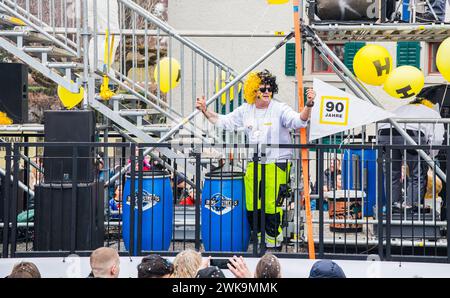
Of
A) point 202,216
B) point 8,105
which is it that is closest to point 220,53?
point 8,105

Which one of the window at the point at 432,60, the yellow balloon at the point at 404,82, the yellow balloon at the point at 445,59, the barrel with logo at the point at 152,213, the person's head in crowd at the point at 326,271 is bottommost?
the person's head in crowd at the point at 326,271

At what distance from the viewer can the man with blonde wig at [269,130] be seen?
9.10 meters

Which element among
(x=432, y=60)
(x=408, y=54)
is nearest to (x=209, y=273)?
(x=408, y=54)

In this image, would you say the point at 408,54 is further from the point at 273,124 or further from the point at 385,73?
the point at 273,124

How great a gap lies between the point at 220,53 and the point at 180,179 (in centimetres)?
1008

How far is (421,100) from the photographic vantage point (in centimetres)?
1102

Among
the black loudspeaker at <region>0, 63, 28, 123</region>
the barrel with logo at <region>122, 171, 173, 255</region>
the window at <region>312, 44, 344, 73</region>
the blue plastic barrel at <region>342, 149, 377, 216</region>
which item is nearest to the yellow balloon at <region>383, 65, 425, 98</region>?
the blue plastic barrel at <region>342, 149, 377, 216</region>

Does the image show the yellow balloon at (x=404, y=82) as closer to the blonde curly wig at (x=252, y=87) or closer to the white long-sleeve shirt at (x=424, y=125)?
the white long-sleeve shirt at (x=424, y=125)

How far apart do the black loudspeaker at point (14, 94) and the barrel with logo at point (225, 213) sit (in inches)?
196

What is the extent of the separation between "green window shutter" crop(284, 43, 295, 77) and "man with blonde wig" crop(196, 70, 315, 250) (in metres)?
11.2

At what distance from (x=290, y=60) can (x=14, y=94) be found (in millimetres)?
9285

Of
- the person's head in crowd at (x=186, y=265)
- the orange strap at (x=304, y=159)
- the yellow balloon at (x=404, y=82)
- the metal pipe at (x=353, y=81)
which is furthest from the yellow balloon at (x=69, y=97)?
the person's head in crowd at (x=186, y=265)

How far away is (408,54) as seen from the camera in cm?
2023
